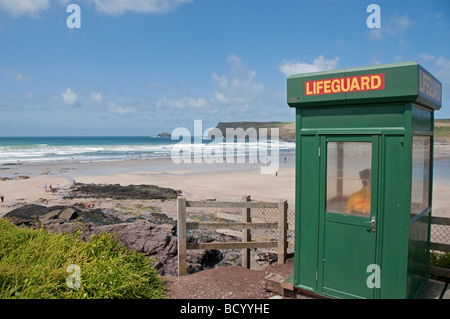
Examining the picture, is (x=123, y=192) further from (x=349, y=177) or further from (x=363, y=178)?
(x=363, y=178)

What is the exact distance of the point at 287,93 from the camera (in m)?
4.72

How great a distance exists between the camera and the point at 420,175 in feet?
15.5

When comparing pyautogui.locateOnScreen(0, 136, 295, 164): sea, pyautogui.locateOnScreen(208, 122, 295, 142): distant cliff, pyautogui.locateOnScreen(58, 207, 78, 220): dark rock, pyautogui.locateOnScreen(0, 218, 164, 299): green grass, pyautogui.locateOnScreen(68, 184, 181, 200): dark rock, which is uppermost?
pyautogui.locateOnScreen(208, 122, 295, 142): distant cliff

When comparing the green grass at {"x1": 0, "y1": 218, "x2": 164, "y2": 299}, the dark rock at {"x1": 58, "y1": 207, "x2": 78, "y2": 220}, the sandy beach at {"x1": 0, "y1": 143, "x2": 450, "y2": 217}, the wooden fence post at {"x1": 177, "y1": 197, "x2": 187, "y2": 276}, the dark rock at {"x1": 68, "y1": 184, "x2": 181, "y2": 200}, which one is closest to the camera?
the green grass at {"x1": 0, "y1": 218, "x2": 164, "y2": 299}

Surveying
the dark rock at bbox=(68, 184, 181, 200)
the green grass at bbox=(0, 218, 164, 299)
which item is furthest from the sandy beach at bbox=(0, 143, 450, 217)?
the green grass at bbox=(0, 218, 164, 299)

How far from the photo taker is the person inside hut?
4332 mm

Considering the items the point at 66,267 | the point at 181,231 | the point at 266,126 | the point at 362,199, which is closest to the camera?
the point at 362,199

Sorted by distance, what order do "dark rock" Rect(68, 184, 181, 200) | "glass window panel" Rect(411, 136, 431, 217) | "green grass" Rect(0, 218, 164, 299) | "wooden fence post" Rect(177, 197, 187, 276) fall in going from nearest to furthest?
1. "green grass" Rect(0, 218, 164, 299)
2. "glass window panel" Rect(411, 136, 431, 217)
3. "wooden fence post" Rect(177, 197, 187, 276)
4. "dark rock" Rect(68, 184, 181, 200)

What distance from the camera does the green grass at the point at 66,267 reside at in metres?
4.17

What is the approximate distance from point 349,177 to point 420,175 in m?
1.10

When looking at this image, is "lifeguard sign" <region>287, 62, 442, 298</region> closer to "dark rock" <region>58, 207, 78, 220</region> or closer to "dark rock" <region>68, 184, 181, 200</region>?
"dark rock" <region>58, 207, 78, 220</region>

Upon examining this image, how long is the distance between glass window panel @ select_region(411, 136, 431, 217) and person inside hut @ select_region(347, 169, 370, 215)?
55cm

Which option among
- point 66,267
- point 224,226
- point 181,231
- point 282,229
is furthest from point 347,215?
point 66,267
